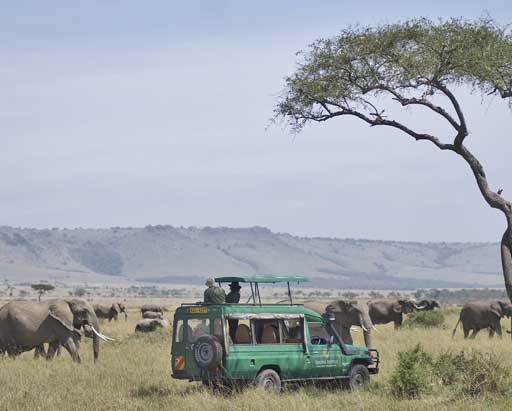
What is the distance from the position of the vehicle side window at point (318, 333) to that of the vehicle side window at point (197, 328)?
2.65 m

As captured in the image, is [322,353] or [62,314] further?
[62,314]

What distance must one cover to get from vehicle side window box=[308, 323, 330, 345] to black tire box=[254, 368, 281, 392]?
59.2 inches

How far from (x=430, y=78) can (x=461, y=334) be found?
22542 mm

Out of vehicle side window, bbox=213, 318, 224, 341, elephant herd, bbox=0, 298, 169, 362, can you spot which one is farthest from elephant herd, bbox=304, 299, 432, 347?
vehicle side window, bbox=213, 318, 224, 341

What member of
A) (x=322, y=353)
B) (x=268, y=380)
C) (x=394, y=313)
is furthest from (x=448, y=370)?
(x=394, y=313)

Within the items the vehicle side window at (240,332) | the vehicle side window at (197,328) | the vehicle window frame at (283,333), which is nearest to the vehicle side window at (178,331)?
the vehicle side window at (197,328)

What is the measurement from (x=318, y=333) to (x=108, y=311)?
134 ft

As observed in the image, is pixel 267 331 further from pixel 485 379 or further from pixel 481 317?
pixel 481 317

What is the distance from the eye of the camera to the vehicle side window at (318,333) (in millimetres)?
20758

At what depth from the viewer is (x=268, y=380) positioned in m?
19.5

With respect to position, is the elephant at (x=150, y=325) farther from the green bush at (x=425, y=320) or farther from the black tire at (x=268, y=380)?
the black tire at (x=268, y=380)

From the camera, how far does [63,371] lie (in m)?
24.3

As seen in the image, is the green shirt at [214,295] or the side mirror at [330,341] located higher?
the green shirt at [214,295]

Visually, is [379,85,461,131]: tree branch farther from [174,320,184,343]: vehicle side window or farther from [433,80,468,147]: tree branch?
[174,320,184,343]: vehicle side window
